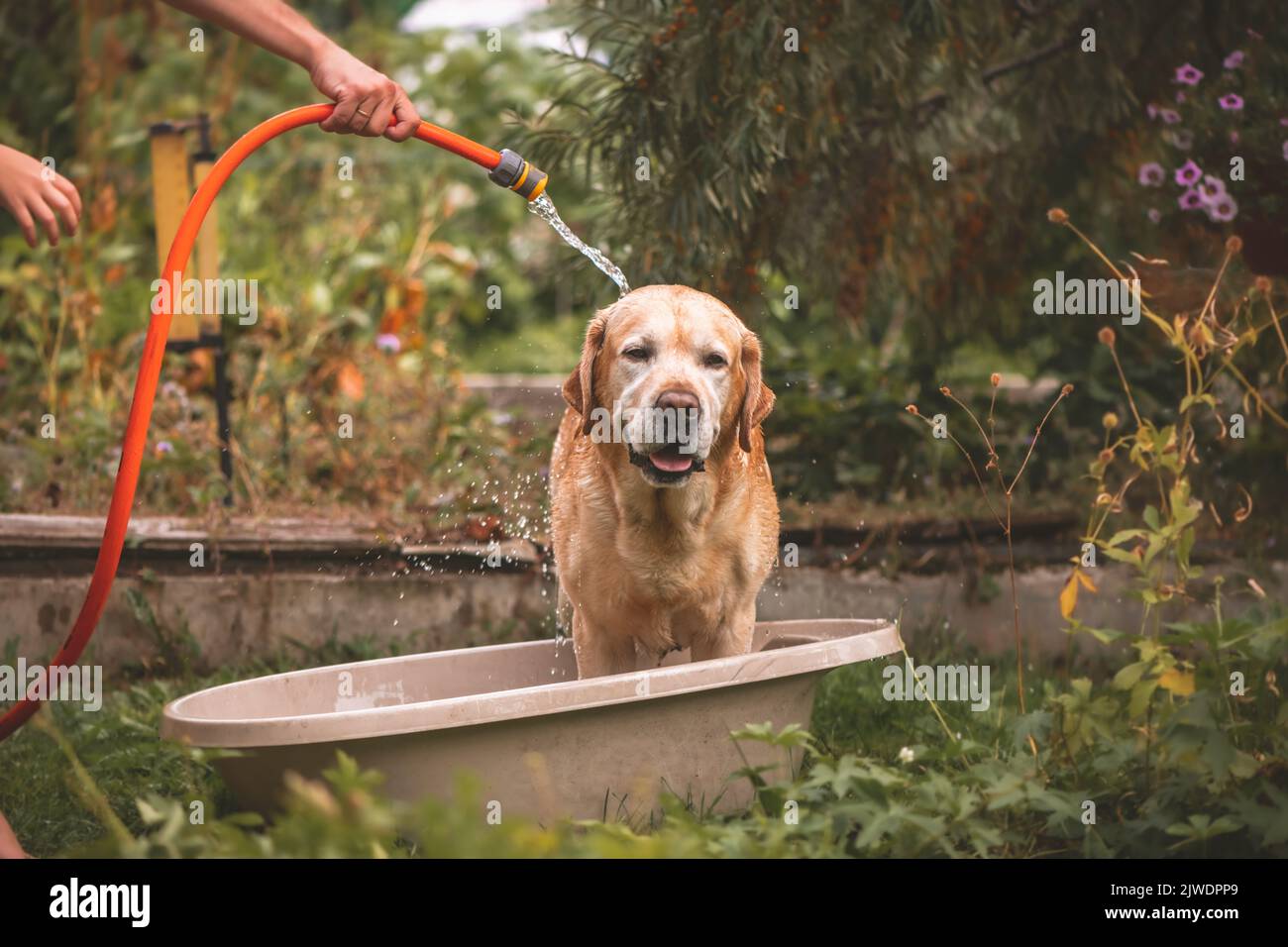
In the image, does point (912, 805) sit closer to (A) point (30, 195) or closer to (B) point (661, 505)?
(B) point (661, 505)

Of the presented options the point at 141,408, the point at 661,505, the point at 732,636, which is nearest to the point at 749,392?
the point at 661,505

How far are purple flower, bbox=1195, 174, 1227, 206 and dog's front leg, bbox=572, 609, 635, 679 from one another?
2.60m

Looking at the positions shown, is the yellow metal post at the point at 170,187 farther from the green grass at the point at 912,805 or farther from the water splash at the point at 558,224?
the green grass at the point at 912,805

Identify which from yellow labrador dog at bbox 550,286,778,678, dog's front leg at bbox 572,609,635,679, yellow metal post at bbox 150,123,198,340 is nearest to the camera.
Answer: yellow labrador dog at bbox 550,286,778,678

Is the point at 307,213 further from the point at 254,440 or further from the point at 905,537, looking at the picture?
the point at 905,537

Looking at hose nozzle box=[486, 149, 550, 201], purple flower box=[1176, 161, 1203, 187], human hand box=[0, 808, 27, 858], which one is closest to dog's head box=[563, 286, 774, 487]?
hose nozzle box=[486, 149, 550, 201]

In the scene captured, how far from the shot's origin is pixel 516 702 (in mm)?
2918

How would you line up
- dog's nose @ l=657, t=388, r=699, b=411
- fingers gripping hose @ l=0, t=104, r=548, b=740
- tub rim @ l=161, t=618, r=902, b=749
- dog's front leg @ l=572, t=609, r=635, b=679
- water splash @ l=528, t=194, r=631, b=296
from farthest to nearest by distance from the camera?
1. water splash @ l=528, t=194, r=631, b=296
2. dog's front leg @ l=572, t=609, r=635, b=679
3. dog's nose @ l=657, t=388, r=699, b=411
4. fingers gripping hose @ l=0, t=104, r=548, b=740
5. tub rim @ l=161, t=618, r=902, b=749

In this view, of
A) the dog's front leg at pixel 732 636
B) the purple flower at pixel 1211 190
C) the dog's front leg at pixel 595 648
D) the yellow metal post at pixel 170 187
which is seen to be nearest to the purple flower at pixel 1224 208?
the purple flower at pixel 1211 190

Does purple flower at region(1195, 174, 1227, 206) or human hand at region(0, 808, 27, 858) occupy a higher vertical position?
purple flower at region(1195, 174, 1227, 206)

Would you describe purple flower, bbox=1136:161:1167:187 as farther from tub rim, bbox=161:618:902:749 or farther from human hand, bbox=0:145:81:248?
human hand, bbox=0:145:81:248

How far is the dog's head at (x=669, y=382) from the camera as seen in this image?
3.33 meters

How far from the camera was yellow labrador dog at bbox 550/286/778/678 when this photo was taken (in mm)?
3549
